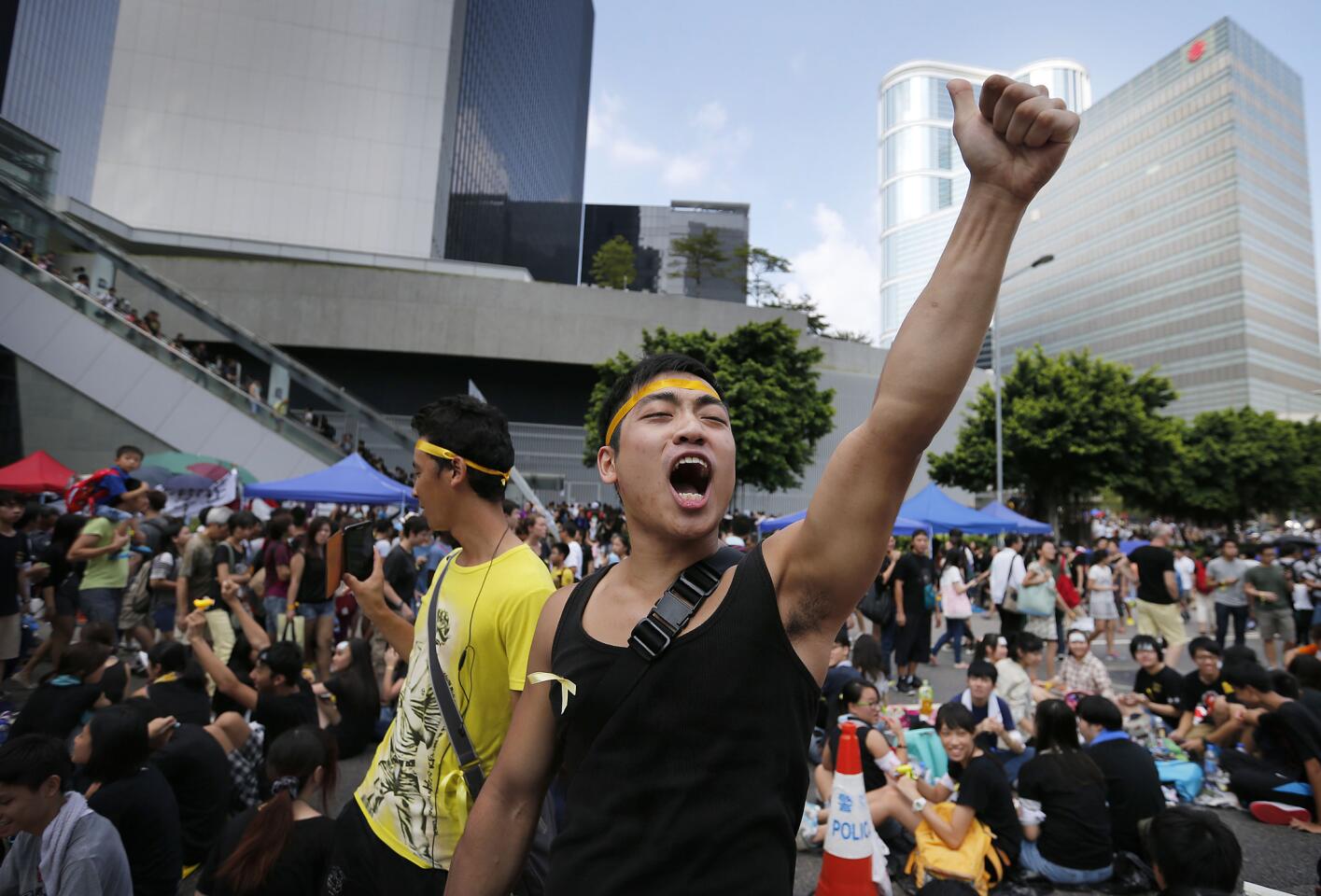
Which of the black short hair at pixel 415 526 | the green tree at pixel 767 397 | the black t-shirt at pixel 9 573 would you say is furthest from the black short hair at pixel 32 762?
the green tree at pixel 767 397

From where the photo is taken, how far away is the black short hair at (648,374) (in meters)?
1.58

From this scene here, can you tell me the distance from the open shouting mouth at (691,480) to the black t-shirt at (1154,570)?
10.4 m

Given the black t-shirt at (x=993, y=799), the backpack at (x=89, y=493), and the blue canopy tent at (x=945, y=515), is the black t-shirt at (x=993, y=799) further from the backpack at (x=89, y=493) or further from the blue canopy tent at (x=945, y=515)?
the backpack at (x=89, y=493)

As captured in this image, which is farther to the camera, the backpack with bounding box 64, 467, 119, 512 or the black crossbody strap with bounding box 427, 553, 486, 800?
the backpack with bounding box 64, 467, 119, 512

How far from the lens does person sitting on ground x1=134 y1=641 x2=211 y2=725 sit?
15.1 feet

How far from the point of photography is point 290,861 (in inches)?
119

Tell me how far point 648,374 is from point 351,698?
5710 mm

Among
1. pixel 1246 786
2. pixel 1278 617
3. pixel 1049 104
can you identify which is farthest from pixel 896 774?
pixel 1278 617

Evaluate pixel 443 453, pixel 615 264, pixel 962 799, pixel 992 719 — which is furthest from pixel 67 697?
pixel 615 264

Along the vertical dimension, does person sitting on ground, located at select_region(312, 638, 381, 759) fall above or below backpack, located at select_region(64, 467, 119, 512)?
below

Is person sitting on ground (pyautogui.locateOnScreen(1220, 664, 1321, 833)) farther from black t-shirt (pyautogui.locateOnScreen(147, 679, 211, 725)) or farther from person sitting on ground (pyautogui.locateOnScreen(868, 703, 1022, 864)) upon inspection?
black t-shirt (pyautogui.locateOnScreen(147, 679, 211, 725))

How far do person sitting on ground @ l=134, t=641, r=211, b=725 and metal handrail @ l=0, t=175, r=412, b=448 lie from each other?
20165 millimetres

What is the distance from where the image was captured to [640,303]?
39.7m

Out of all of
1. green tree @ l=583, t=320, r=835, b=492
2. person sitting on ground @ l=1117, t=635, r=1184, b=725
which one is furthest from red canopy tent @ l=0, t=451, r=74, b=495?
green tree @ l=583, t=320, r=835, b=492
